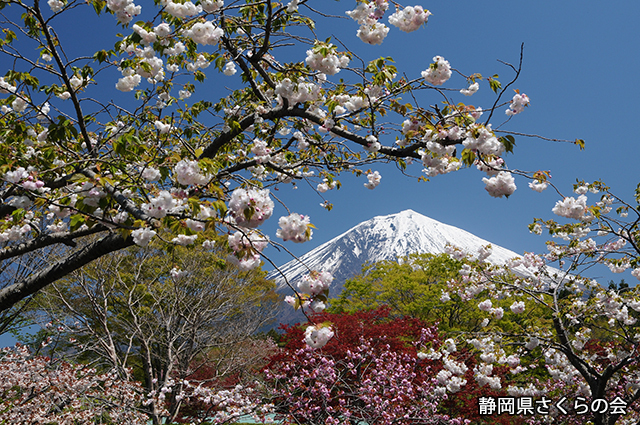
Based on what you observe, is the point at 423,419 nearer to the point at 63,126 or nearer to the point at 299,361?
the point at 299,361

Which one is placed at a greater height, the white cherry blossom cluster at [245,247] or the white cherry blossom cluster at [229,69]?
the white cherry blossom cluster at [229,69]

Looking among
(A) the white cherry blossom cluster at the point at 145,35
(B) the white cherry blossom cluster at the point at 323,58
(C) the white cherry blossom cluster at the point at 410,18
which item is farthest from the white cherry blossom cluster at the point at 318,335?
(A) the white cherry blossom cluster at the point at 145,35

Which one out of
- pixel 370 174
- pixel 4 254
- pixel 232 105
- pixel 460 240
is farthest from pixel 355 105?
pixel 460 240

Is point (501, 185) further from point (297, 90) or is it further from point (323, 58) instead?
point (297, 90)

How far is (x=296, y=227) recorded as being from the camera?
78.1 inches

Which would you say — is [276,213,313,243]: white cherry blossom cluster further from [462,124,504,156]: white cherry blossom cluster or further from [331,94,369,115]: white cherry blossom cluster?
[331,94,369,115]: white cherry blossom cluster

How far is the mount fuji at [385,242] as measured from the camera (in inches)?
3888

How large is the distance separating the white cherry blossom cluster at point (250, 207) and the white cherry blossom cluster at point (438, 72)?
1922 millimetres

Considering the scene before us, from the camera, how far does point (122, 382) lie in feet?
21.8

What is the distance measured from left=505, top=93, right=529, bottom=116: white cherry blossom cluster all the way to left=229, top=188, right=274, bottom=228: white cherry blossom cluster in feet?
7.87

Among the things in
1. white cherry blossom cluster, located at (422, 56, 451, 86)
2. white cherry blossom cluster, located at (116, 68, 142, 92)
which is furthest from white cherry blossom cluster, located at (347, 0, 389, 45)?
white cherry blossom cluster, located at (116, 68, 142, 92)

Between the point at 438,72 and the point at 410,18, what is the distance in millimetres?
506

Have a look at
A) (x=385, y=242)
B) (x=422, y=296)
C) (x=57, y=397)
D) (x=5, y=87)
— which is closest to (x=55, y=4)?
(x=5, y=87)

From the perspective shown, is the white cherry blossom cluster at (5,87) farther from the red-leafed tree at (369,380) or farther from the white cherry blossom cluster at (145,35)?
the red-leafed tree at (369,380)
